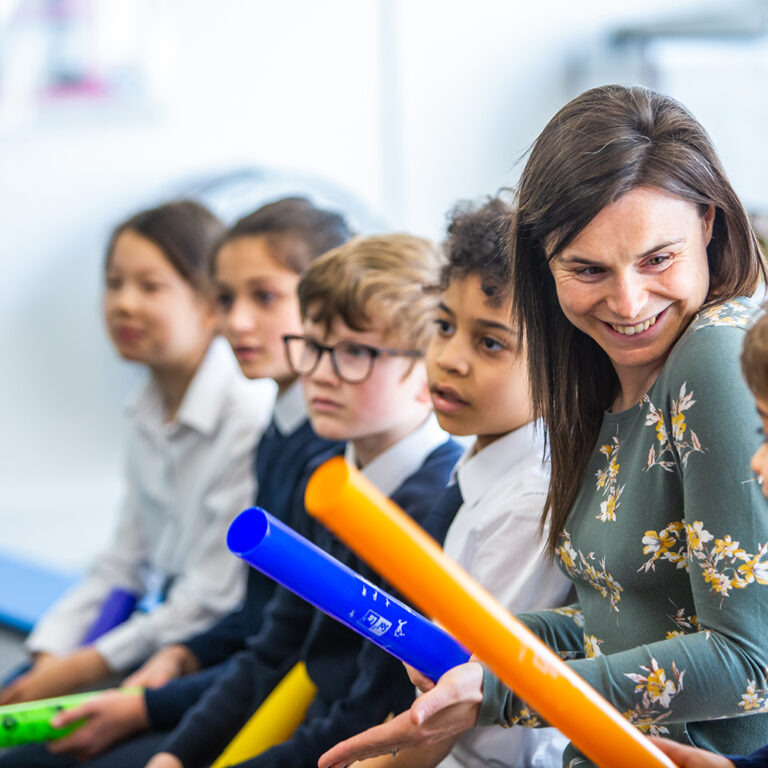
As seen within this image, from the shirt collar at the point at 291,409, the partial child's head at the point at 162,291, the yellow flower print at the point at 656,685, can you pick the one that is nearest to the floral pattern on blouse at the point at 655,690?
the yellow flower print at the point at 656,685

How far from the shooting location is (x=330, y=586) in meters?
0.63

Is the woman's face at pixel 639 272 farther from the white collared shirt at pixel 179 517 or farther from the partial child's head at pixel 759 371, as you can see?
the white collared shirt at pixel 179 517

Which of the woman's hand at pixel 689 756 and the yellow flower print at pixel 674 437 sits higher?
the yellow flower print at pixel 674 437

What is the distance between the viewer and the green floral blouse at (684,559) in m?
0.66

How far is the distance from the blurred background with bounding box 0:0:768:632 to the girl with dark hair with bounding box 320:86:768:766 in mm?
1978

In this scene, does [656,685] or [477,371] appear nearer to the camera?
[656,685]

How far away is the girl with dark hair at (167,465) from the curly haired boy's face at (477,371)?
610mm

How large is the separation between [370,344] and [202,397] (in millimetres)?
544

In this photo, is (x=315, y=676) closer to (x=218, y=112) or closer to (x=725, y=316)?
(x=725, y=316)

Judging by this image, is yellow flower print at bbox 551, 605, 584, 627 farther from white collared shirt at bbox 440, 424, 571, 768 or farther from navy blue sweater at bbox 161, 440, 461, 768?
navy blue sweater at bbox 161, 440, 461, 768

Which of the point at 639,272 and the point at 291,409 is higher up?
the point at 639,272

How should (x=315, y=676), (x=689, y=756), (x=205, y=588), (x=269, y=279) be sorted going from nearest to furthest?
1. (x=689, y=756)
2. (x=315, y=676)
3. (x=269, y=279)
4. (x=205, y=588)

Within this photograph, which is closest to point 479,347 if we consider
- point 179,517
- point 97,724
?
point 97,724

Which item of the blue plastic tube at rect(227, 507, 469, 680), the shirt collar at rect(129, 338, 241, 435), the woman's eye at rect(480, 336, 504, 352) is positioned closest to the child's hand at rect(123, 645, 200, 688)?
the shirt collar at rect(129, 338, 241, 435)
